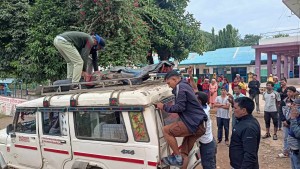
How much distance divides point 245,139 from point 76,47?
364 cm

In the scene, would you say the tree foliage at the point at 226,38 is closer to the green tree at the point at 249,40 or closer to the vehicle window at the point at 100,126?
the green tree at the point at 249,40

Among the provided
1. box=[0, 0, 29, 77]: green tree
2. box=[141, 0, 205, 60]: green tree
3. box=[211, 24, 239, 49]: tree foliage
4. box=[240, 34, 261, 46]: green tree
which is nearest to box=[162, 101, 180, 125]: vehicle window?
box=[141, 0, 205, 60]: green tree

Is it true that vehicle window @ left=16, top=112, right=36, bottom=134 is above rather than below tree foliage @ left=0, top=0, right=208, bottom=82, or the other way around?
below

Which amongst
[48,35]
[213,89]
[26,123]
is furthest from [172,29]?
[26,123]

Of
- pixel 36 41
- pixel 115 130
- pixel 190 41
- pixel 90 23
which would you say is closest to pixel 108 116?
pixel 115 130

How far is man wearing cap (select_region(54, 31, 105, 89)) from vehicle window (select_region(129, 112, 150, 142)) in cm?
195

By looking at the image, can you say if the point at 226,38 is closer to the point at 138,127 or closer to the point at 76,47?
the point at 76,47

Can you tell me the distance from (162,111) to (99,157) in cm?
109

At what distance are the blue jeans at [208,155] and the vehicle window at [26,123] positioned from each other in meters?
2.78

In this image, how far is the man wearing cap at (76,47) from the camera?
504cm

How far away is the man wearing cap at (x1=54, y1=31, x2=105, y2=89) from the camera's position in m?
5.04

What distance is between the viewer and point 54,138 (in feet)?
13.8

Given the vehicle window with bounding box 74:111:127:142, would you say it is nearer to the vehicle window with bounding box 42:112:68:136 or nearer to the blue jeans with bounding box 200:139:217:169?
the vehicle window with bounding box 42:112:68:136

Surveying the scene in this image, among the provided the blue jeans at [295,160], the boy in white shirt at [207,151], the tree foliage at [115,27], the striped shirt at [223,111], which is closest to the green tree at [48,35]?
the tree foliage at [115,27]
